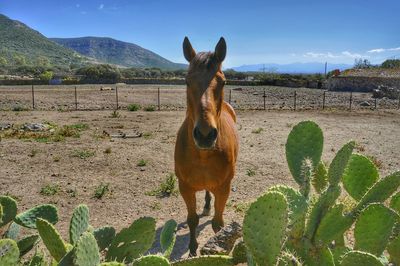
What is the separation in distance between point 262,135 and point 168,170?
6.71 m

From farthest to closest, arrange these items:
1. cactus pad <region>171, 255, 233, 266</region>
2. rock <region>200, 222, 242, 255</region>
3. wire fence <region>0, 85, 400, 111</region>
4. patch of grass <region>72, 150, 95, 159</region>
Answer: wire fence <region>0, 85, 400, 111</region> → patch of grass <region>72, 150, 95, 159</region> → rock <region>200, 222, 242, 255</region> → cactus pad <region>171, 255, 233, 266</region>

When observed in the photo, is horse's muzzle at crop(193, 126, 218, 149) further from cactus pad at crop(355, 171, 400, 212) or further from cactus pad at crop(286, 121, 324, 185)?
cactus pad at crop(355, 171, 400, 212)

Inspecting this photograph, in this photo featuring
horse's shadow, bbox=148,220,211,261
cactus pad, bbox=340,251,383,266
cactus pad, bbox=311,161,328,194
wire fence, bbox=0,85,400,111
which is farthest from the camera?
wire fence, bbox=0,85,400,111

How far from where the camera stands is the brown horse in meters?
3.74

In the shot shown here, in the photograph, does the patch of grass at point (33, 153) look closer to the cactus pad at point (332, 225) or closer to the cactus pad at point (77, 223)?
the cactus pad at point (77, 223)

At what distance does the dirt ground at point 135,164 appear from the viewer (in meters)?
7.68

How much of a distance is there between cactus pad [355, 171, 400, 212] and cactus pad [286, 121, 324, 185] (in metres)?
0.44

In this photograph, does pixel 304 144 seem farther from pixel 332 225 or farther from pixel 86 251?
pixel 86 251

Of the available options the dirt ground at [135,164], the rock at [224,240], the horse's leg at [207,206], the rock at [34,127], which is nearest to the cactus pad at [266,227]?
the rock at [224,240]

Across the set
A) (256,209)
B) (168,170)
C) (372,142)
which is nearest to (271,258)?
(256,209)

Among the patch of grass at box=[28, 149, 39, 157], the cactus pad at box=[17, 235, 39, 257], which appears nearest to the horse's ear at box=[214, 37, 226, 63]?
the cactus pad at box=[17, 235, 39, 257]

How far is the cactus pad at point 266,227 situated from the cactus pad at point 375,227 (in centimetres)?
68

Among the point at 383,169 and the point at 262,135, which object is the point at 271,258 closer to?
the point at 383,169

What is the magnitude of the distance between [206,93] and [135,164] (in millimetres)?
7507
